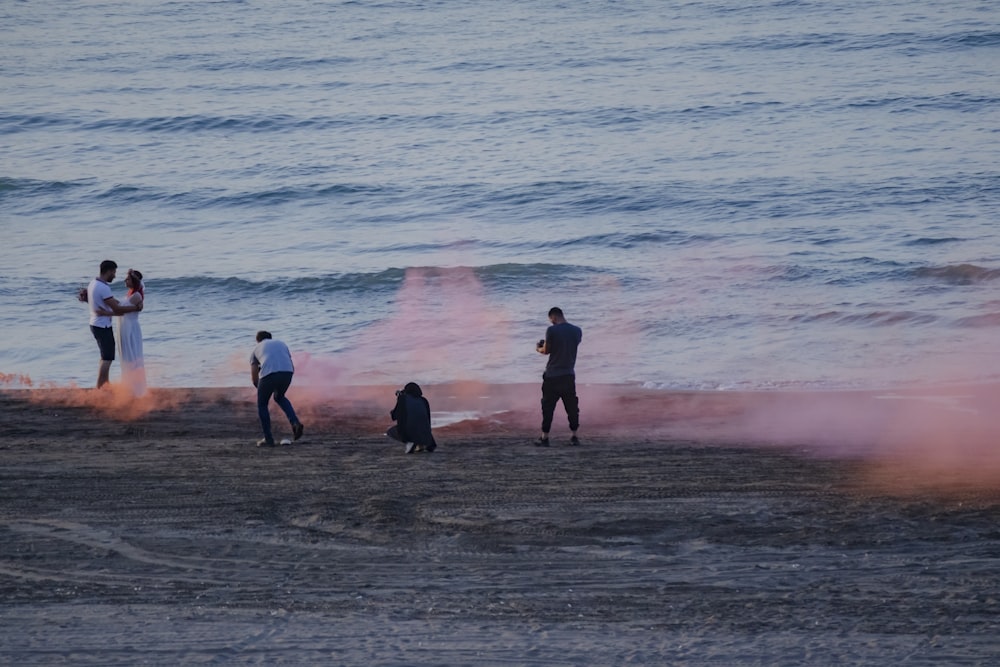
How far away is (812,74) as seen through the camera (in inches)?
1837

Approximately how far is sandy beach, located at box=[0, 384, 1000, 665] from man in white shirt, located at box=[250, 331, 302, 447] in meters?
0.37

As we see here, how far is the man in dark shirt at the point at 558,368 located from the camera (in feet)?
43.1

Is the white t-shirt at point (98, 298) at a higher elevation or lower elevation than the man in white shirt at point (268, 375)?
higher

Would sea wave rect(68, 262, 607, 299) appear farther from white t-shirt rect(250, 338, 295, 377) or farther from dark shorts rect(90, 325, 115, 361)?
white t-shirt rect(250, 338, 295, 377)

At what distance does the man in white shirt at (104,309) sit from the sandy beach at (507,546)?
54.5 inches

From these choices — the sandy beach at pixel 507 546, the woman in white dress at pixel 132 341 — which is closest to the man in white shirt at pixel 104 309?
the woman in white dress at pixel 132 341

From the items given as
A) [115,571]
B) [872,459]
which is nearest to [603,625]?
[115,571]

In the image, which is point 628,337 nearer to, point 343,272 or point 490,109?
point 343,272

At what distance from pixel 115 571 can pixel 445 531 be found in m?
2.44

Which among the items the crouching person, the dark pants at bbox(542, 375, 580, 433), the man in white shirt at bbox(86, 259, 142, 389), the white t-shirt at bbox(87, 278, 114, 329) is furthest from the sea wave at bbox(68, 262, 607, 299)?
the crouching person

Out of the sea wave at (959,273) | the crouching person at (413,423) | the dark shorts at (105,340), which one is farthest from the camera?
the sea wave at (959,273)

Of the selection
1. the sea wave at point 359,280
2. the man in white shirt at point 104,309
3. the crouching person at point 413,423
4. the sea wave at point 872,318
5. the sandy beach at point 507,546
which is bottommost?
the sea wave at point 872,318

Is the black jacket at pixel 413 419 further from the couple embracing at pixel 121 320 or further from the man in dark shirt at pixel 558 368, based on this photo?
the couple embracing at pixel 121 320

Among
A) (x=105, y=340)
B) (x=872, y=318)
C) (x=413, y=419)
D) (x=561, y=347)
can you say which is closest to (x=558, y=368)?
(x=561, y=347)
